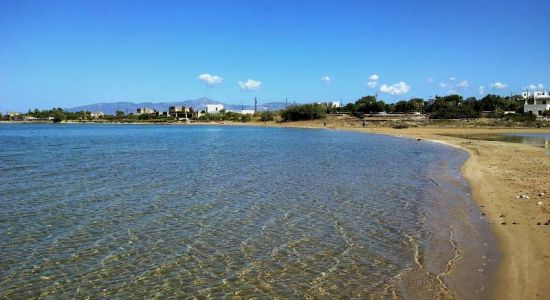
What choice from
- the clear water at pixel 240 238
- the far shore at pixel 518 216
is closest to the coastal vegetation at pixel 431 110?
the far shore at pixel 518 216

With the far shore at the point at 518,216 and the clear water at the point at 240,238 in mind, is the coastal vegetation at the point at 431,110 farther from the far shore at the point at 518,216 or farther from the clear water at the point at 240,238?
the clear water at the point at 240,238

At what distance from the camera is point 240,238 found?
11.4 meters

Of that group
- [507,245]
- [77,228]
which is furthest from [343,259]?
[77,228]

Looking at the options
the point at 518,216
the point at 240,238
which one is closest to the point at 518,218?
the point at 518,216

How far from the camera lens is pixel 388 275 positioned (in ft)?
29.1

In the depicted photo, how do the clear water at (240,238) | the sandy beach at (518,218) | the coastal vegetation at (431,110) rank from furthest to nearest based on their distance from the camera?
the coastal vegetation at (431,110) → the clear water at (240,238) → the sandy beach at (518,218)

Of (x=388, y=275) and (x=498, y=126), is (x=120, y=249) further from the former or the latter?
(x=498, y=126)

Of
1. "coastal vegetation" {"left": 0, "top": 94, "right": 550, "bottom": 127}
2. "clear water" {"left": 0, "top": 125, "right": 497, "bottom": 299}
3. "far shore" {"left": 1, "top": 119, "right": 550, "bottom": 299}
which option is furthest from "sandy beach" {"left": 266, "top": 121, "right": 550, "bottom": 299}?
"coastal vegetation" {"left": 0, "top": 94, "right": 550, "bottom": 127}

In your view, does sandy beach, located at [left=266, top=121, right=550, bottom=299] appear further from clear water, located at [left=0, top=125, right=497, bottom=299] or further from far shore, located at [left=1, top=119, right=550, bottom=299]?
clear water, located at [left=0, top=125, right=497, bottom=299]

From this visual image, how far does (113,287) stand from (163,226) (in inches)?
171

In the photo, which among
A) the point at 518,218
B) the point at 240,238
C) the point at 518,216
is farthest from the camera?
the point at 518,216

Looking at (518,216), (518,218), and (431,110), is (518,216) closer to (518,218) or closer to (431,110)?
(518,218)

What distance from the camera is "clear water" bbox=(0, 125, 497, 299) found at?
833 centimetres

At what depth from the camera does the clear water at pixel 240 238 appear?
27.3ft
